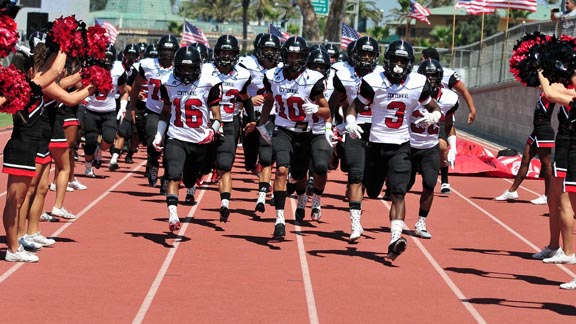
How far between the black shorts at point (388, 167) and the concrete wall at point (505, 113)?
48.0 ft

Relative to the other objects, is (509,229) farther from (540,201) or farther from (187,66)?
(187,66)

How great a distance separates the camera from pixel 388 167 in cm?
1266

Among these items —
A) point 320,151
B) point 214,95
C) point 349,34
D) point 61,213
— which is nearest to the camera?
point 214,95

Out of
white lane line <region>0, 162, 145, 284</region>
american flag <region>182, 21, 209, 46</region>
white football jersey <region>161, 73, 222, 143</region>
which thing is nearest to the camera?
white lane line <region>0, 162, 145, 284</region>

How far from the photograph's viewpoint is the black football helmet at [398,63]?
1241cm

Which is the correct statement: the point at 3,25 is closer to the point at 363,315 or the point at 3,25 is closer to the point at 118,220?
the point at 363,315

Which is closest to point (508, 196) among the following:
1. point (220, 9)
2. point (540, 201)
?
point (540, 201)

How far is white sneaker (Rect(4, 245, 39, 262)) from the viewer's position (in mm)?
11383

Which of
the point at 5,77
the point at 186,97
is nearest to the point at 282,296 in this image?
the point at 5,77

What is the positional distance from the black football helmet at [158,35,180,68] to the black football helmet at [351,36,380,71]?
118 inches

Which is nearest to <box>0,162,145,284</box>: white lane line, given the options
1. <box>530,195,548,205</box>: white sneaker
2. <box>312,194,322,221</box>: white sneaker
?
<box>312,194,322,221</box>: white sneaker

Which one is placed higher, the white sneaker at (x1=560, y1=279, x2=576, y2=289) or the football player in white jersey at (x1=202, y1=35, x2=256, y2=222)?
the football player in white jersey at (x1=202, y1=35, x2=256, y2=222)

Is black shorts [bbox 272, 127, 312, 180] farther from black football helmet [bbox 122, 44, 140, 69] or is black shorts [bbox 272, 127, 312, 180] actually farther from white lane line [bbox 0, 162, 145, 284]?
black football helmet [bbox 122, 44, 140, 69]

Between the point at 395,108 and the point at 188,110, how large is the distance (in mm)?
2295
